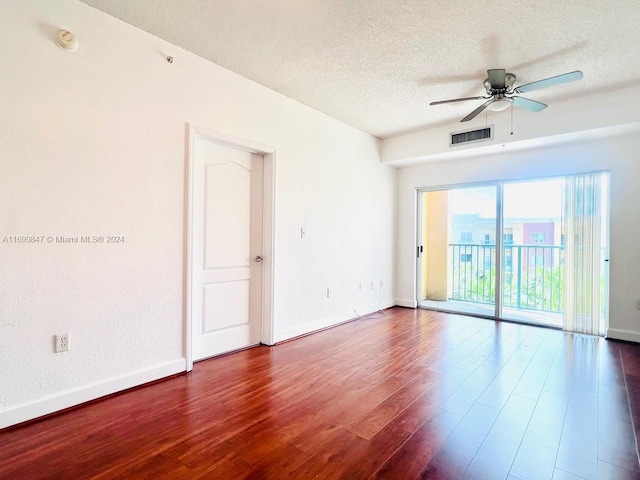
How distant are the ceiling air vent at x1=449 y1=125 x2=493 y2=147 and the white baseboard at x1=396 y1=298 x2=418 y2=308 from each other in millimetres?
2578

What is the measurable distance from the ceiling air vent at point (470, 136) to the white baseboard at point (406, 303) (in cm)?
258

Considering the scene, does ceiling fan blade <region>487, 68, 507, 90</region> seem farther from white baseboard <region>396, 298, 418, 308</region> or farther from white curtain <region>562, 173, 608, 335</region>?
white baseboard <region>396, 298, 418, 308</region>

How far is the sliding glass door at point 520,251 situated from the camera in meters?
3.97

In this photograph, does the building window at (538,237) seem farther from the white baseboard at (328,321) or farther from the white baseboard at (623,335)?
the white baseboard at (328,321)

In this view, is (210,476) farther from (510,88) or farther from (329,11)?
(510,88)

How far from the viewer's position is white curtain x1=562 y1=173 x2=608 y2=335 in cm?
392

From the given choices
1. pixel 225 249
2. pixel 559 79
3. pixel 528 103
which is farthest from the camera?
pixel 225 249

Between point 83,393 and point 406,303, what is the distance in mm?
4553

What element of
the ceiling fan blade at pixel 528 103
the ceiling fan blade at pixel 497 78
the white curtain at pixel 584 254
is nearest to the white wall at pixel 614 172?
the white curtain at pixel 584 254

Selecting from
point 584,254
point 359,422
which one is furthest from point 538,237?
point 359,422

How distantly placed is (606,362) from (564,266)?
1.42 m

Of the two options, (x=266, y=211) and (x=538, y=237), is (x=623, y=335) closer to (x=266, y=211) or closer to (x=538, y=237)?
(x=538, y=237)

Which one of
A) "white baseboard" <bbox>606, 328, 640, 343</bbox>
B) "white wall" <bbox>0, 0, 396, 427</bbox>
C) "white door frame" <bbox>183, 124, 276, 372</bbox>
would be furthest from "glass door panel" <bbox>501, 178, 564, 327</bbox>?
"white wall" <bbox>0, 0, 396, 427</bbox>

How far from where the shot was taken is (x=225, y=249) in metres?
3.27
